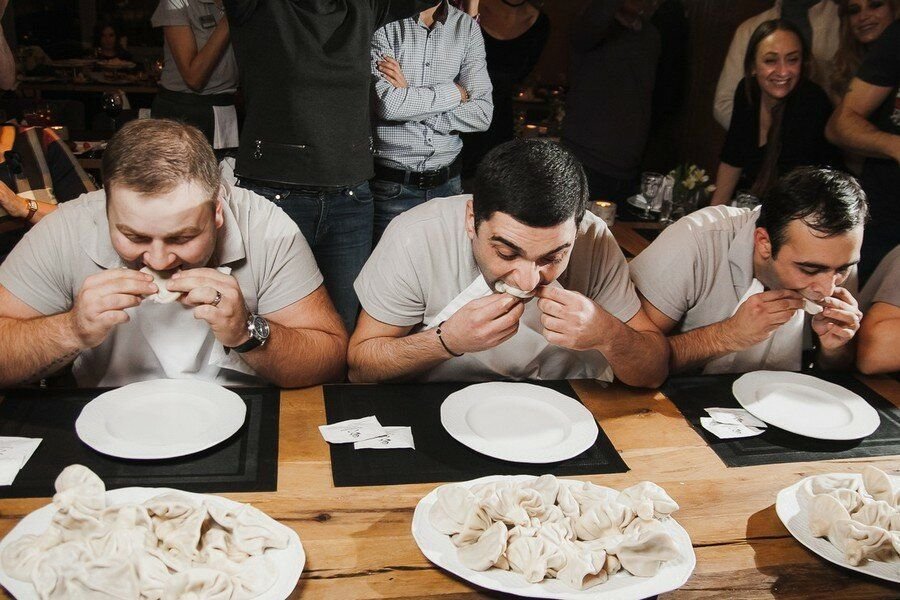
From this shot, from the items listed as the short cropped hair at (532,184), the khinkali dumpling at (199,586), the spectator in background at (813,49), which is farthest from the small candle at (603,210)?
the khinkali dumpling at (199,586)

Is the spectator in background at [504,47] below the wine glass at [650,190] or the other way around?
the other way around

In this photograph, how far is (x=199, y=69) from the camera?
296cm

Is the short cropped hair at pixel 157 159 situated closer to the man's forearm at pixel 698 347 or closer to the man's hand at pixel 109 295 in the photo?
the man's hand at pixel 109 295

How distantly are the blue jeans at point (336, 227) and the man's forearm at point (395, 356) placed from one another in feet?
2.81

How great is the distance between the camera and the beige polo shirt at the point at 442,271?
195cm

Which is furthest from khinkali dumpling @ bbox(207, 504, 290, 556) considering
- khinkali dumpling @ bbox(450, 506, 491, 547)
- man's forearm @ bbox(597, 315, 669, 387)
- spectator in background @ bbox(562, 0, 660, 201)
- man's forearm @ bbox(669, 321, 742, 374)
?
spectator in background @ bbox(562, 0, 660, 201)

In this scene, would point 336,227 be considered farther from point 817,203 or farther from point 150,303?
point 817,203

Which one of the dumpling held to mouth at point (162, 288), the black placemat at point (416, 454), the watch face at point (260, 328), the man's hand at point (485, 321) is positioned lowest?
the black placemat at point (416, 454)

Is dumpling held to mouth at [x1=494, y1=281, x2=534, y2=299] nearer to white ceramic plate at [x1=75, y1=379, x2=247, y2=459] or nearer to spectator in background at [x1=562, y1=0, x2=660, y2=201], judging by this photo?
white ceramic plate at [x1=75, y1=379, x2=247, y2=459]

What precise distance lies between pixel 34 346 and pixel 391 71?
1.77 metres

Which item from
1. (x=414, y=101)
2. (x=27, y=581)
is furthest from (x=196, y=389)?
(x=414, y=101)

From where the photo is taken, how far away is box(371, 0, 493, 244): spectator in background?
A: 9.75 ft

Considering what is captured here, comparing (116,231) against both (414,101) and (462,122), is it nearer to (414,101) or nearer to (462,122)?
(414,101)

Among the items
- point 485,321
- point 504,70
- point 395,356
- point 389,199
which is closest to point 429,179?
point 389,199
